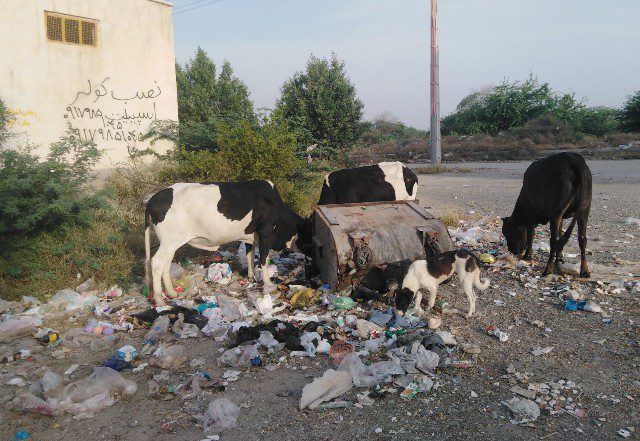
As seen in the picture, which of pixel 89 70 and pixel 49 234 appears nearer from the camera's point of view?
pixel 49 234

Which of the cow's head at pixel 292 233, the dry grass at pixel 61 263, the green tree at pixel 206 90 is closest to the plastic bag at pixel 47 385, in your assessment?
the dry grass at pixel 61 263

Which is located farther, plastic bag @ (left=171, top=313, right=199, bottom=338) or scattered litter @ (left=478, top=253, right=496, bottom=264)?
scattered litter @ (left=478, top=253, right=496, bottom=264)

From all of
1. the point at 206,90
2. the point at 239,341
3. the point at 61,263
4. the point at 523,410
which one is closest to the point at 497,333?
the point at 523,410

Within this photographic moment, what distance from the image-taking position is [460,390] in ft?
12.2

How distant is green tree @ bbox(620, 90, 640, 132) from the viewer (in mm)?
30344

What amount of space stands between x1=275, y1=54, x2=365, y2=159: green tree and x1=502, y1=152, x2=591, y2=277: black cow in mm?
13877

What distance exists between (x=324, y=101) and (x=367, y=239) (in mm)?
15817

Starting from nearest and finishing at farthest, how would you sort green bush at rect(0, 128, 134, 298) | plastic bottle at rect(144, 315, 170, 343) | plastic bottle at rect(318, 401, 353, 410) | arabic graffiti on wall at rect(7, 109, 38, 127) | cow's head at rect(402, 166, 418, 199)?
plastic bottle at rect(318, 401, 353, 410) < plastic bottle at rect(144, 315, 170, 343) < green bush at rect(0, 128, 134, 298) < cow's head at rect(402, 166, 418, 199) < arabic graffiti on wall at rect(7, 109, 38, 127)

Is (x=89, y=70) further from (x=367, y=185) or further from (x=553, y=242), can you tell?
(x=553, y=242)

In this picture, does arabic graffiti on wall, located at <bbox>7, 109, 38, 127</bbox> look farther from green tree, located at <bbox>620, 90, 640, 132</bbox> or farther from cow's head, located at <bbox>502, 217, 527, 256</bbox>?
green tree, located at <bbox>620, 90, 640, 132</bbox>

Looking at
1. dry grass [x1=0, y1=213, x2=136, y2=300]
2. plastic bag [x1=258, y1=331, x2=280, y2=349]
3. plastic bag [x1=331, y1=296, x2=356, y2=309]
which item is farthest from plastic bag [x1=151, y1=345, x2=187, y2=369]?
dry grass [x1=0, y1=213, x2=136, y2=300]

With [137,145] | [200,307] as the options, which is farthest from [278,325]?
[137,145]

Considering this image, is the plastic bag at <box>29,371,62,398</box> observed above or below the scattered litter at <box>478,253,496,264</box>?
below

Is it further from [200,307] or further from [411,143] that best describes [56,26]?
[411,143]
